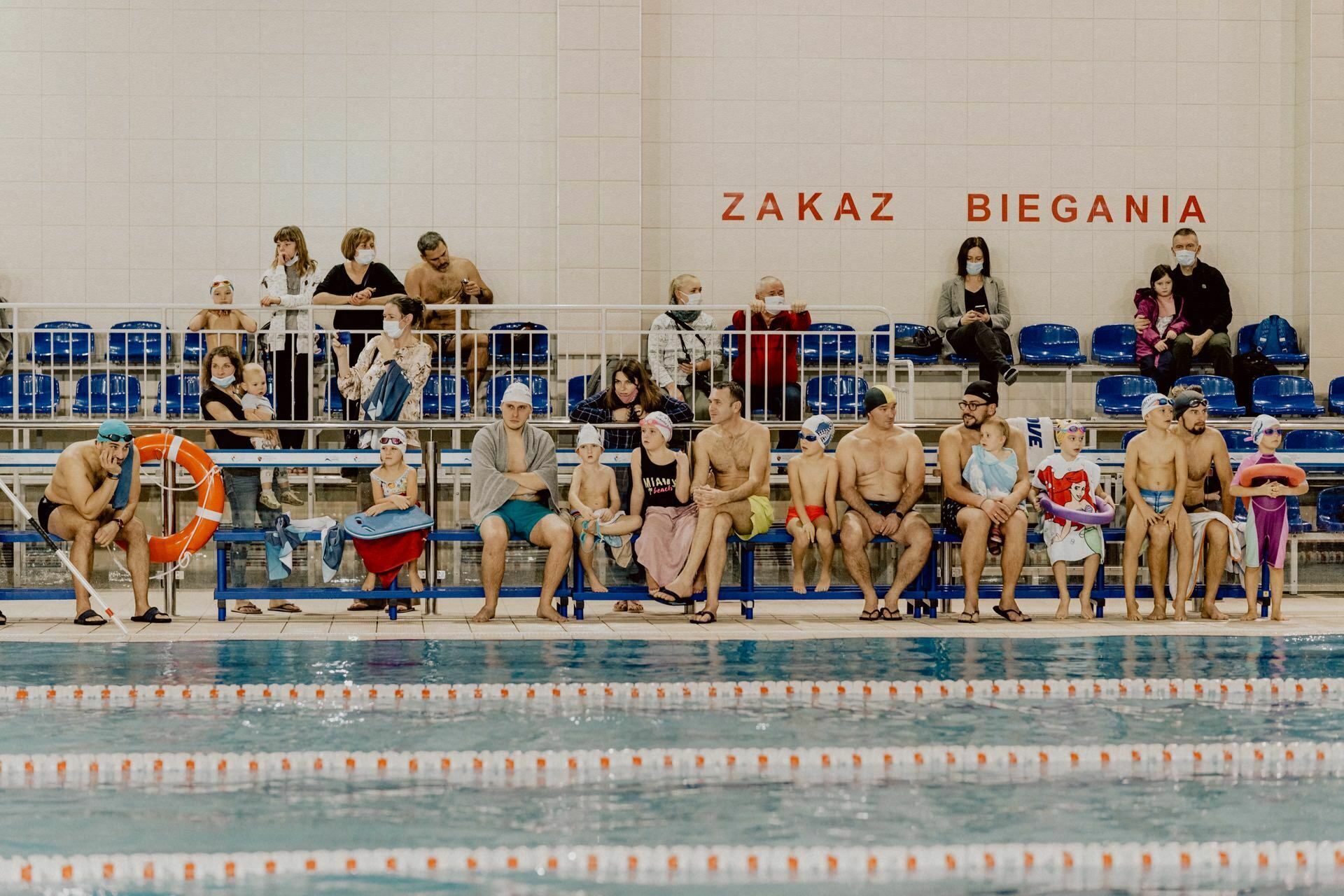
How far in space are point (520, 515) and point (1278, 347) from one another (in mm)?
7734

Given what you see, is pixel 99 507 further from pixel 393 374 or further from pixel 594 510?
pixel 594 510

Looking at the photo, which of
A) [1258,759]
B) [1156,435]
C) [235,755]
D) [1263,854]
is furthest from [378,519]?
[1263,854]

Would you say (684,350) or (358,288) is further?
(358,288)

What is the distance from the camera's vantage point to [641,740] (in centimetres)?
525

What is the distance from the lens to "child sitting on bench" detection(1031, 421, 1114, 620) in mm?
8680

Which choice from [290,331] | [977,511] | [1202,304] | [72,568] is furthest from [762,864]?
[1202,304]

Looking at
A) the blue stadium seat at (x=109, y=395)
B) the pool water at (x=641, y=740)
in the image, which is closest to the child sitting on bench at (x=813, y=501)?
the pool water at (x=641, y=740)

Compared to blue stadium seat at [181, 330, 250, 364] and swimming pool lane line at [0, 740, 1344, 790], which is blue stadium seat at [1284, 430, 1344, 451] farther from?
blue stadium seat at [181, 330, 250, 364]

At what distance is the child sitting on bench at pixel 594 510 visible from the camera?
8.70 metres

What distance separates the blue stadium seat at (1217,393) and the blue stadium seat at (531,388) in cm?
506

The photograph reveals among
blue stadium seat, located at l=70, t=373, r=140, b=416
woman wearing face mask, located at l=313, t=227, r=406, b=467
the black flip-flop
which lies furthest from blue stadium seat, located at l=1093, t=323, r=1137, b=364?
blue stadium seat, located at l=70, t=373, r=140, b=416

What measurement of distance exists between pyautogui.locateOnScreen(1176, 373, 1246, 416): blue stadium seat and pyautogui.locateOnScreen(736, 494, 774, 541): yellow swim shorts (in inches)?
182

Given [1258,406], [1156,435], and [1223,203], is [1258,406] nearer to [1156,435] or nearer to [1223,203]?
[1223,203]

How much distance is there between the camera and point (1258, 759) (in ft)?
16.5
